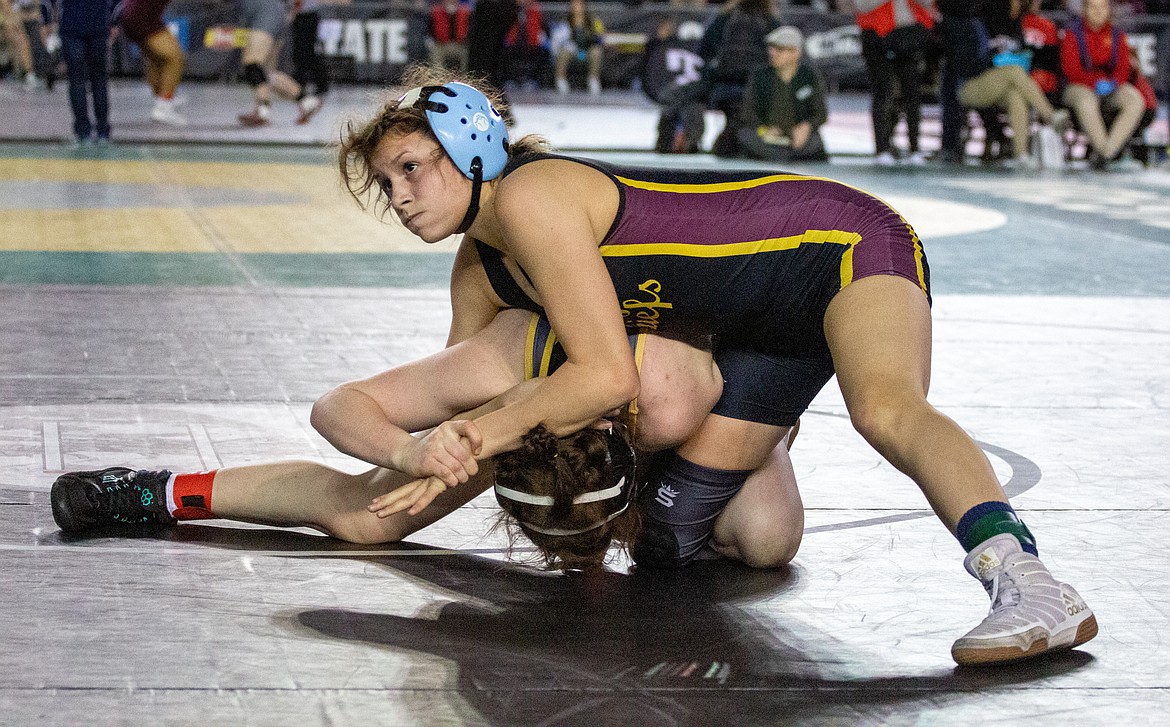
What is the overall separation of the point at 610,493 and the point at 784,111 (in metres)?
9.84

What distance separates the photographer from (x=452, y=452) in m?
2.77

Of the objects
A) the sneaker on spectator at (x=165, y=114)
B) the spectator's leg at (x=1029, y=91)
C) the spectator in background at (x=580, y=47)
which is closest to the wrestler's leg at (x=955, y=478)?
the spectator's leg at (x=1029, y=91)

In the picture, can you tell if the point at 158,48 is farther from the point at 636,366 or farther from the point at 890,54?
the point at 636,366

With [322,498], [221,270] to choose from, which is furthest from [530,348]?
[221,270]

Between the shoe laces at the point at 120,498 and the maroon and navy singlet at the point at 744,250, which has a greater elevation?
the maroon and navy singlet at the point at 744,250

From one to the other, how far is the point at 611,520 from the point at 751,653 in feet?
1.22

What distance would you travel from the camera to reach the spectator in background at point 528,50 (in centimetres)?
1922

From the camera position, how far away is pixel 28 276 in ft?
20.6

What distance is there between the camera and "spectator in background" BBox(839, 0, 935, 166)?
12.5m

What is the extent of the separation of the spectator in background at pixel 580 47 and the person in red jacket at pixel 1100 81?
8117 millimetres

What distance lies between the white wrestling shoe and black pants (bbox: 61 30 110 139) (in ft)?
33.4

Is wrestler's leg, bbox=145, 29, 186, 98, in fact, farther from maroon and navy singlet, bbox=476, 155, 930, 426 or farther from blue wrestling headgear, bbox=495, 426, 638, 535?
blue wrestling headgear, bbox=495, 426, 638, 535

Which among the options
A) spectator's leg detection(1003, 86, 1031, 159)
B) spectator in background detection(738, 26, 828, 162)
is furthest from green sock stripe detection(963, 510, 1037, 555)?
spectator's leg detection(1003, 86, 1031, 159)

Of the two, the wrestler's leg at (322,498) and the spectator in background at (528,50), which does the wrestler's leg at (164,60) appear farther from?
the wrestler's leg at (322,498)
